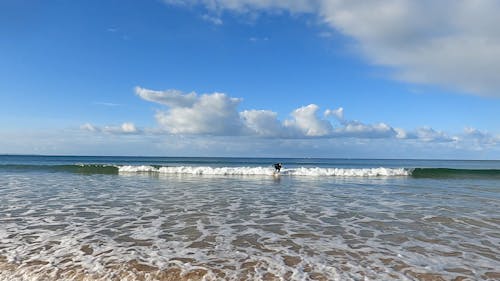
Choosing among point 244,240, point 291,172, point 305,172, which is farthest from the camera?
point 291,172

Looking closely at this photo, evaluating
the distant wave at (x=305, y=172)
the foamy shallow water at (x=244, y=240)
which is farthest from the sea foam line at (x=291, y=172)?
the foamy shallow water at (x=244, y=240)

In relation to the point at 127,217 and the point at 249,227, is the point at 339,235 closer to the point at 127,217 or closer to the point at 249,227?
the point at 249,227

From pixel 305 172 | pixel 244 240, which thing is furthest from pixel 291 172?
pixel 244 240

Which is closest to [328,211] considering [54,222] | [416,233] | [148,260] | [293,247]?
[416,233]

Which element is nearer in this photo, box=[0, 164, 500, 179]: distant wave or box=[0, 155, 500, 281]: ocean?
box=[0, 155, 500, 281]: ocean

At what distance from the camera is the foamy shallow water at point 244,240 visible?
266 inches

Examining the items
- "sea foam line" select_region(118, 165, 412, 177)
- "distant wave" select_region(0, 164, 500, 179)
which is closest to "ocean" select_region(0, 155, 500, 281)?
"sea foam line" select_region(118, 165, 412, 177)

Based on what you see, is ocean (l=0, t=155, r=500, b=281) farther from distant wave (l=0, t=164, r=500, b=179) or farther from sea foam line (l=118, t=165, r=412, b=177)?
distant wave (l=0, t=164, r=500, b=179)

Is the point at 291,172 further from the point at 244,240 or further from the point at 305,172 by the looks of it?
the point at 244,240

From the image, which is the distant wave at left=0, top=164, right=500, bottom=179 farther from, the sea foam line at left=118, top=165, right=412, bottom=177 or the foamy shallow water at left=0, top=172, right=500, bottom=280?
the foamy shallow water at left=0, top=172, right=500, bottom=280

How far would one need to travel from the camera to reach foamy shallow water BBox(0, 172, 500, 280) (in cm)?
677

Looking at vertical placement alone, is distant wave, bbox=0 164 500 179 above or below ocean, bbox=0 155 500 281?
above

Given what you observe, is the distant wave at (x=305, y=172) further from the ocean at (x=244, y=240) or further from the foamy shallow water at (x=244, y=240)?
the foamy shallow water at (x=244, y=240)

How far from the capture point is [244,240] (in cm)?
911
